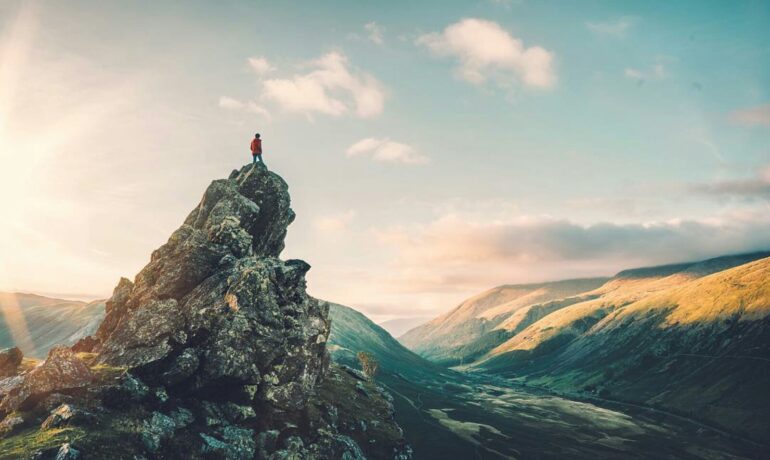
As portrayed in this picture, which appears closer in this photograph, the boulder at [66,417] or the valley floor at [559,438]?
the boulder at [66,417]

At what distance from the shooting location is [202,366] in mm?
58031

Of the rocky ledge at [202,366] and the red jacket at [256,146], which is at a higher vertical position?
the red jacket at [256,146]

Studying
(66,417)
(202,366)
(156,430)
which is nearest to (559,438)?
(202,366)

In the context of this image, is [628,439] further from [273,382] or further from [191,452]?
[191,452]

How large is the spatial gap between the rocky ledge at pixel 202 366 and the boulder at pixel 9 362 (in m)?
0.16

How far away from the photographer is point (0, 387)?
5041 cm

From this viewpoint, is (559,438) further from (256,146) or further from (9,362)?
(9,362)

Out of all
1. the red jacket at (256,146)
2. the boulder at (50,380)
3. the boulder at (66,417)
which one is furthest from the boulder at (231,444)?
the red jacket at (256,146)

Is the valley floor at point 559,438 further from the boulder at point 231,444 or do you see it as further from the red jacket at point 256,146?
the red jacket at point 256,146

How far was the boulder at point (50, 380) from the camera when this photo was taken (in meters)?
47.6

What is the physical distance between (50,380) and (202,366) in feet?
54.8

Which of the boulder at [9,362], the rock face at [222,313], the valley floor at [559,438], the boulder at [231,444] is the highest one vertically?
the rock face at [222,313]

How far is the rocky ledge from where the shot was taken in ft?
153

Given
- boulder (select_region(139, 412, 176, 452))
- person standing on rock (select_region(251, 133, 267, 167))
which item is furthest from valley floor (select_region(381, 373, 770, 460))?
person standing on rock (select_region(251, 133, 267, 167))
